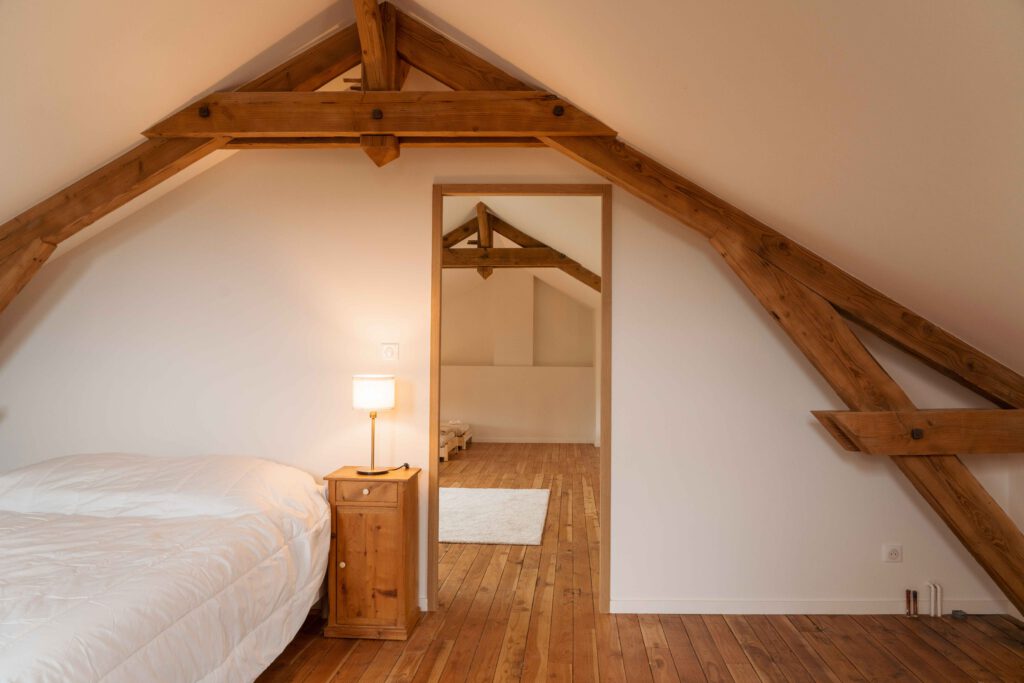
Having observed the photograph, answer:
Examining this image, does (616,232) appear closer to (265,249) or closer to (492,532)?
(265,249)

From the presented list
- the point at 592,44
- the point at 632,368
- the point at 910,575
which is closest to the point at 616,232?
the point at 632,368

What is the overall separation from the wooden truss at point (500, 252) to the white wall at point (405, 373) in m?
3.68

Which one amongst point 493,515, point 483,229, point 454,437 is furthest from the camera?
point 454,437

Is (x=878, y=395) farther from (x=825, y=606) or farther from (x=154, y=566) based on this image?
(x=154, y=566)

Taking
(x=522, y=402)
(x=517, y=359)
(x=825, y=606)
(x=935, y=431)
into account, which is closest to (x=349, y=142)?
(x=935, y=431)

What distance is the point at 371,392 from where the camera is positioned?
3.12m

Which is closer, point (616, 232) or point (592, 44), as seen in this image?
point (592, 44)

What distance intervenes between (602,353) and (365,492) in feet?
4.29

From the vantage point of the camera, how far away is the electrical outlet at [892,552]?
3227mm

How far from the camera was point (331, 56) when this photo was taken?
3.24 meters

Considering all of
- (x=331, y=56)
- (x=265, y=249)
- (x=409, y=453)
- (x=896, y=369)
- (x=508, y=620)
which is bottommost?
(x=508, y=620)

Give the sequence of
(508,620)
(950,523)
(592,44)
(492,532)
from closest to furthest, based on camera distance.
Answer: (592,44), (950,523), (508,620), (492,532)

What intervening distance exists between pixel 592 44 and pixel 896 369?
7.07 feet

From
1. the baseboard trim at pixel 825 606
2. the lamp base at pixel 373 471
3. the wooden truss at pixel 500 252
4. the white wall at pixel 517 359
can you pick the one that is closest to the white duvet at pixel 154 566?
the lamp base at pixel 373 471
